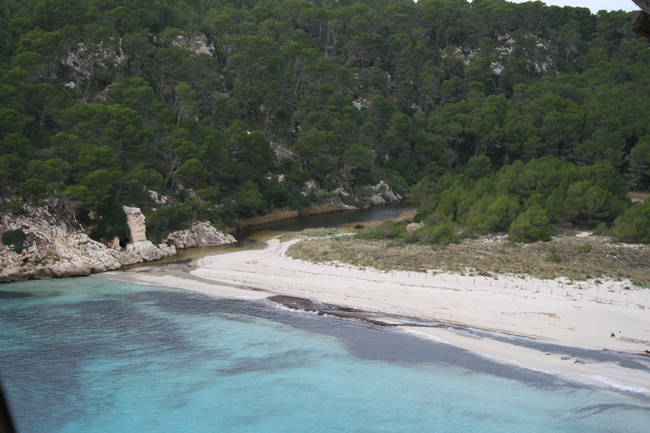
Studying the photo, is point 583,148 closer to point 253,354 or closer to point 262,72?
point 262,72

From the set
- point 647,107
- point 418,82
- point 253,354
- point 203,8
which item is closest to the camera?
point 253,354

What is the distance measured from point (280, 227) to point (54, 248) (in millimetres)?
17781

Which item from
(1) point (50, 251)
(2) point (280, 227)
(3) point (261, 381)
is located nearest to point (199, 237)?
(2) point (280, 227)

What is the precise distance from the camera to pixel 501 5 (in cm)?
9525

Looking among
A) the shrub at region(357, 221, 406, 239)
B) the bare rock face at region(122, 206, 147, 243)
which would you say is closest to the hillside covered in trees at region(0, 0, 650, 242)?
the bare rock face at region(122, 206, 147, 243)

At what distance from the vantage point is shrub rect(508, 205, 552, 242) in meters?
31.7

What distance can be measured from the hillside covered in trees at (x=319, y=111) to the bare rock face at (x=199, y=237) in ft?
2.85

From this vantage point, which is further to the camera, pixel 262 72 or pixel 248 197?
pixel 262 72

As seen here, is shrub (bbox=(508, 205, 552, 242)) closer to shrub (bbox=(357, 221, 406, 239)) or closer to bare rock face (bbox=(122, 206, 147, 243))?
shrub (bbox=(357, 221, 406, 239))

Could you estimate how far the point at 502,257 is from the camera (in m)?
27.4

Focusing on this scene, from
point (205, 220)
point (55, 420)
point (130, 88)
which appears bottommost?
point (55, 420)

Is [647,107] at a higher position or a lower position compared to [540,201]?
higher

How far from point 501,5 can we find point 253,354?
90.8m

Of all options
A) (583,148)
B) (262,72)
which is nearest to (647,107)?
(583,148)
